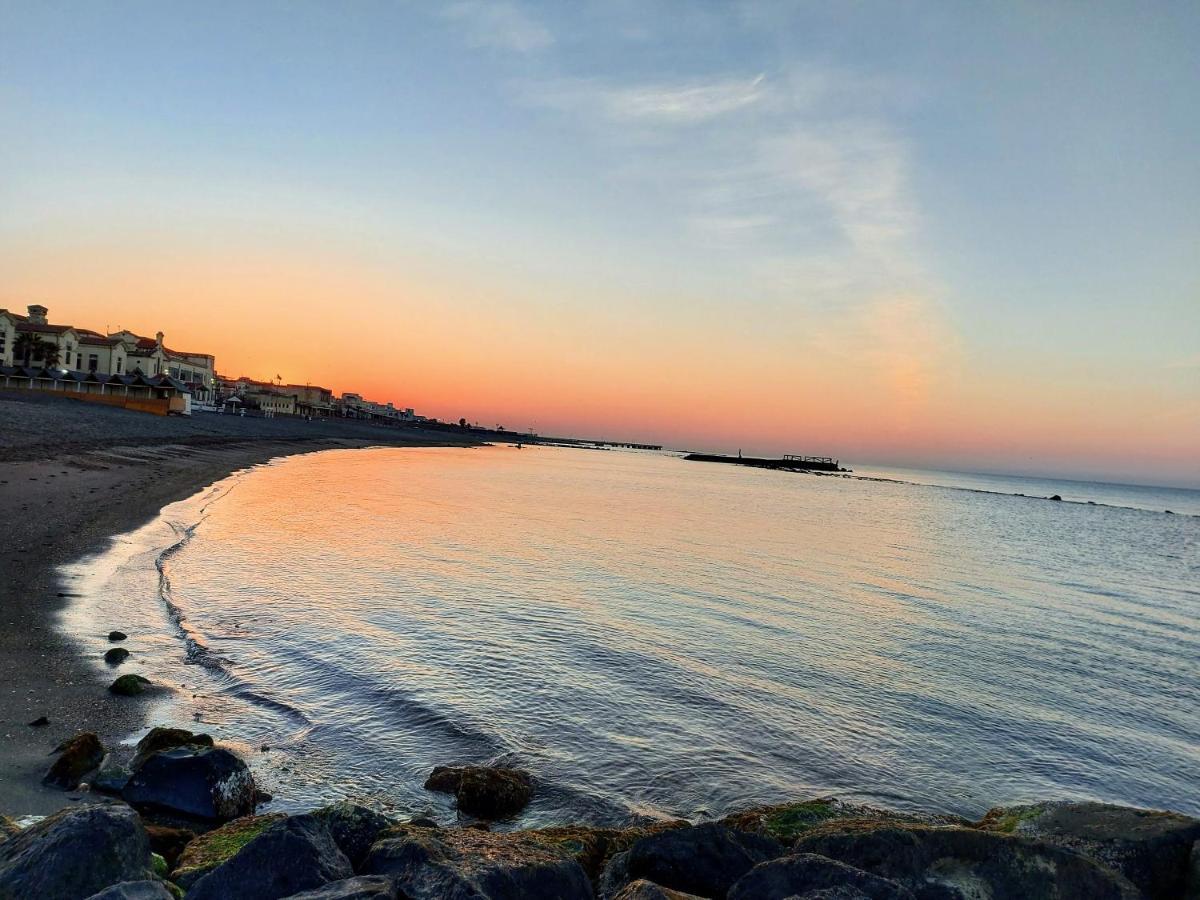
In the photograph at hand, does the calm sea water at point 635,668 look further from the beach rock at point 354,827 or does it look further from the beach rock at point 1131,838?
the beach rock at point 1131,838

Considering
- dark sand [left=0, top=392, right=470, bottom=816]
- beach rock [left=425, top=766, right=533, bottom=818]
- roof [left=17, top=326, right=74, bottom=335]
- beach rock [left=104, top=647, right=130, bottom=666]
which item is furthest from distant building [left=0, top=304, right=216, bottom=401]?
beach rock [left=425, top=766, right=533, bottom=818]

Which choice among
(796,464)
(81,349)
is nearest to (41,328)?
(81,349)

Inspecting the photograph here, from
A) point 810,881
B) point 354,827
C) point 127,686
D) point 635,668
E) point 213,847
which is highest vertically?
point 810,881

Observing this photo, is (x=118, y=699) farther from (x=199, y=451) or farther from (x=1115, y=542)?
(x=1115, y=542)

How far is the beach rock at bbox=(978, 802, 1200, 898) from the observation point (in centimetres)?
554

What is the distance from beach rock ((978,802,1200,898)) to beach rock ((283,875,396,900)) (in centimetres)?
474

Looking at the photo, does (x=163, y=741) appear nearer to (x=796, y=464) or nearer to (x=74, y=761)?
(x=74, y=761)

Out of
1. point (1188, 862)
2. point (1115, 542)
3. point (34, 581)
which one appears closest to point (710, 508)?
point (1115, 542)

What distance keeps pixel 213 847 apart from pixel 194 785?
3.69 feet

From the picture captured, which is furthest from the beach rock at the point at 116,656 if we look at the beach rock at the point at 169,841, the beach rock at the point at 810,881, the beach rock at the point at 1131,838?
the beach rock at the point at 1131,838

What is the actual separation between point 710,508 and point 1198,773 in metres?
37.2

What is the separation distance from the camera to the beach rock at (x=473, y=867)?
4473 millimetres

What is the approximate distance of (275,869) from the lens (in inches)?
180

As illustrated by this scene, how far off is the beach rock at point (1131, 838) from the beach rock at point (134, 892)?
6014 mm
